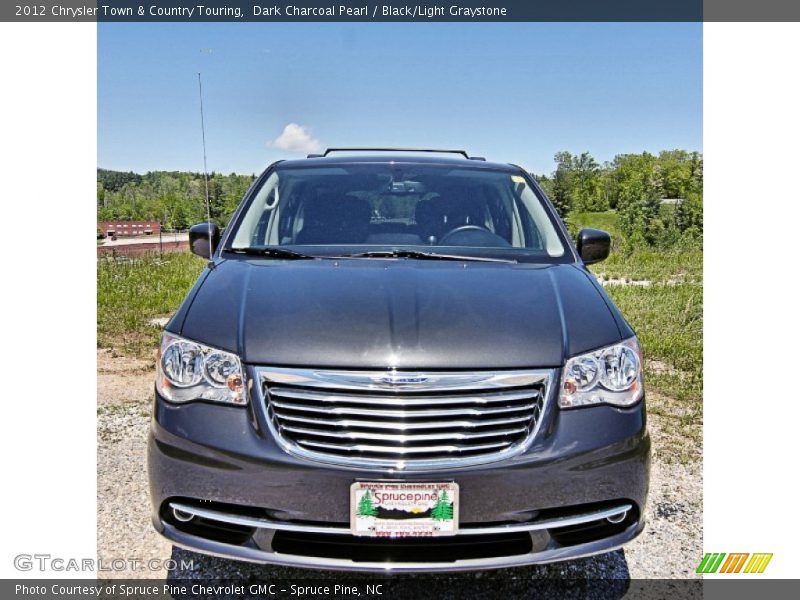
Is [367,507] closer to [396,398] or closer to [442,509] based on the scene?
→ [442,509]

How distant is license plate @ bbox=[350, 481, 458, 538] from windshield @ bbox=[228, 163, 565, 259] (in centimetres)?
141

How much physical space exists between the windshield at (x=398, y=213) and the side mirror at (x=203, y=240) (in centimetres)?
20

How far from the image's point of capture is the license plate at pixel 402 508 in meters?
2.25

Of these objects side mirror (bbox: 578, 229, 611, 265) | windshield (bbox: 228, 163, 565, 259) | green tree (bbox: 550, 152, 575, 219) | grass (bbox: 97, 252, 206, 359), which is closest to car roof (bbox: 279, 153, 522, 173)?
windshield (bbox: 228, 163, 565, 259)

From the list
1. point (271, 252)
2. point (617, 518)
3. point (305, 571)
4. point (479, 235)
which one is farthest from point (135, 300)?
point (617, 518)

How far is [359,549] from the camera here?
7.63ft

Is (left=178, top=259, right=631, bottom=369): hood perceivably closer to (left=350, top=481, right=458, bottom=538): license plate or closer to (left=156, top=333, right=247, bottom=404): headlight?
(left=156, top=333, right=247, bottom=404): headlight

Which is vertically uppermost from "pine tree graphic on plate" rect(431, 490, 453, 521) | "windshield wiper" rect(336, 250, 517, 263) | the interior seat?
the interior seat

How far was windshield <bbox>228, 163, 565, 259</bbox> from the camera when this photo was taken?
11.7ft

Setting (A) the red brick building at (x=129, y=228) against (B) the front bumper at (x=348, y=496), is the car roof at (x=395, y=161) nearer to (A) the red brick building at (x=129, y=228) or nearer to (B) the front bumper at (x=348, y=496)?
(B) the front bumper at (x=348, y=496)

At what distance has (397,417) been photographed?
7.54ft

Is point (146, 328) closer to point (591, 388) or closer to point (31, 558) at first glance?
point (31, 558)
